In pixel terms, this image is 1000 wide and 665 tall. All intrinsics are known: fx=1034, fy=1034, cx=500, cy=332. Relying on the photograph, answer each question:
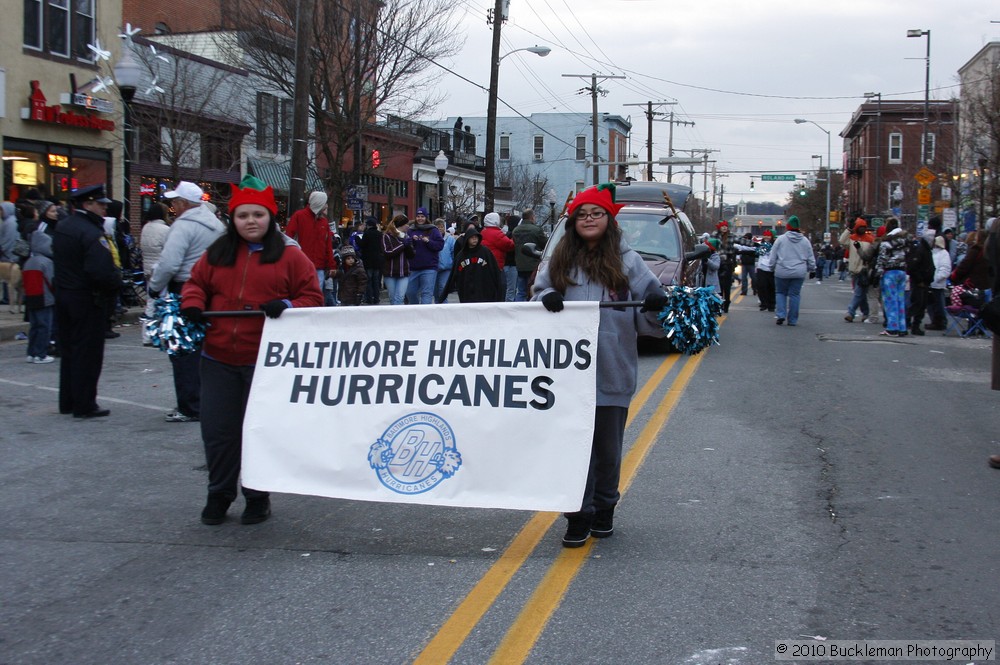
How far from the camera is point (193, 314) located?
5.54 meters

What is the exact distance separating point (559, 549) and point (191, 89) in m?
22.9

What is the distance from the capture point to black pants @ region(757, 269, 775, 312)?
2189cm

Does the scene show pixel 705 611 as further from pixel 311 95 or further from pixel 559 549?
pixel 311 95

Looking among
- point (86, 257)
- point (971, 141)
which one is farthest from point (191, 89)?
point (971, 141)

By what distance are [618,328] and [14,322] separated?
1315 cm

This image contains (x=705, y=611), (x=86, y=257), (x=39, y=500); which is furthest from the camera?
(x=86, y=257)

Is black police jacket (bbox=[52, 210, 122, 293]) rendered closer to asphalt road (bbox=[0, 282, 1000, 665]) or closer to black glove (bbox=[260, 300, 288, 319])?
asphalt road (bbox=[0, 282, 1000, 665])

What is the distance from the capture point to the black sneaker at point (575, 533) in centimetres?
534

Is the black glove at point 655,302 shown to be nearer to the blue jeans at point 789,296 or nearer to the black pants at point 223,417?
the black pants at point 223,417

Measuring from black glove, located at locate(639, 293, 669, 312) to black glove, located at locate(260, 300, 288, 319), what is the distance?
1933 mm

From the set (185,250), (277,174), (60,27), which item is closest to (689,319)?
(185,250)

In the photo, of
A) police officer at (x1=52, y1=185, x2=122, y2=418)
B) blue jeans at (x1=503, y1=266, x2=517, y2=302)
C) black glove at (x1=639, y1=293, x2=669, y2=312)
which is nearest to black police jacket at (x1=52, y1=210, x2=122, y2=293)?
police officer at (x1=52, y1=185, x2=122, y2=418)

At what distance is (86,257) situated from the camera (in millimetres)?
8852

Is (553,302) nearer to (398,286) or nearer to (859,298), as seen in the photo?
(398,286)
